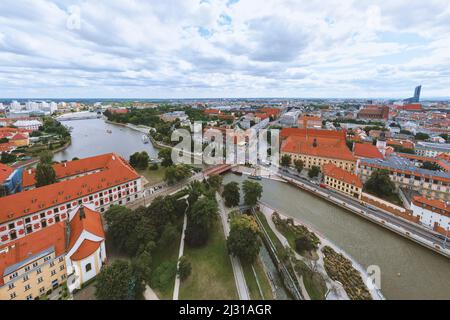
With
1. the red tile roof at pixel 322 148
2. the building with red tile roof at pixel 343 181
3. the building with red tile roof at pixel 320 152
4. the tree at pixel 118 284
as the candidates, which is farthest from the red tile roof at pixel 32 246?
the red tile roof at pixel 322 148

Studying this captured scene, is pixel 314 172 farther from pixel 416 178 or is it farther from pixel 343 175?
pixel 416 178

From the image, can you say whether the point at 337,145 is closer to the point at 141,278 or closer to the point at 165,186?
the point at 165,186

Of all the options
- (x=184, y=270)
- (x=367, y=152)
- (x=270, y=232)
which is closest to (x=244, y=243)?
(x=184, y=270)

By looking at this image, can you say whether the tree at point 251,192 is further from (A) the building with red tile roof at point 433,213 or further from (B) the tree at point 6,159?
(B) the tree at point 6,159

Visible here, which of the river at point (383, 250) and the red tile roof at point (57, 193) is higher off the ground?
the red tile roof at point (57, 193)

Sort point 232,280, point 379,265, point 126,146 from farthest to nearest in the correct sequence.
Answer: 1. point 126,146
2. point 379,265
3. point 232,280
